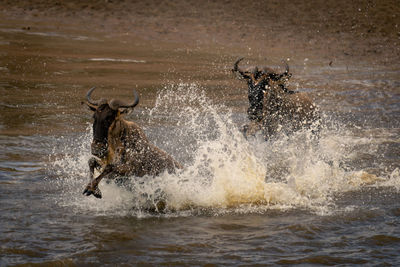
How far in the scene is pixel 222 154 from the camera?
979cm

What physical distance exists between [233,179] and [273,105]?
98.3 inches

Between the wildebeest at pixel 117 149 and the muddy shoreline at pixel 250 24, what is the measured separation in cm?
1564

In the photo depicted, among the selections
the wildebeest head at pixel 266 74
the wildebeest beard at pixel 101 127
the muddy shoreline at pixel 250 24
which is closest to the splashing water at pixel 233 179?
the wildebeest beard at pixel 101 127

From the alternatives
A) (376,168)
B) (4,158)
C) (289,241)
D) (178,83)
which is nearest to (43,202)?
(4,158)

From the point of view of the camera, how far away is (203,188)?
365 inches

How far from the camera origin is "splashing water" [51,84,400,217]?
8820 mm

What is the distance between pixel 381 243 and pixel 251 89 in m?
4.01

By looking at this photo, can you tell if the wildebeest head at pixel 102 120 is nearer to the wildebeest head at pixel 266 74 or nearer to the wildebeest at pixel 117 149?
the wildebeest at pixel 117 149

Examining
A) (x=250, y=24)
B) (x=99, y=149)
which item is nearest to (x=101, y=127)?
(x=99, y=149)

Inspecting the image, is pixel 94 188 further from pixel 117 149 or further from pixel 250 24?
pixel 250 24

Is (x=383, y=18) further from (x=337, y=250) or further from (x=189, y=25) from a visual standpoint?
(x=337, y=250)

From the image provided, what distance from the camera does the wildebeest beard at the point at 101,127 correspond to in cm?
820

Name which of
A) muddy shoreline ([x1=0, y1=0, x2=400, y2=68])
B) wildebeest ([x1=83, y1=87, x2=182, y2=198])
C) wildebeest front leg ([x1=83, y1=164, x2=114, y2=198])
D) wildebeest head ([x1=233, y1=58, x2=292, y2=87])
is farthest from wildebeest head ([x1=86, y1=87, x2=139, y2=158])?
muddy shoreline ([x1=0, y1=0, x2=400, y2=68])

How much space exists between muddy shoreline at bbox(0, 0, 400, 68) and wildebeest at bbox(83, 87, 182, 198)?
15643mm
